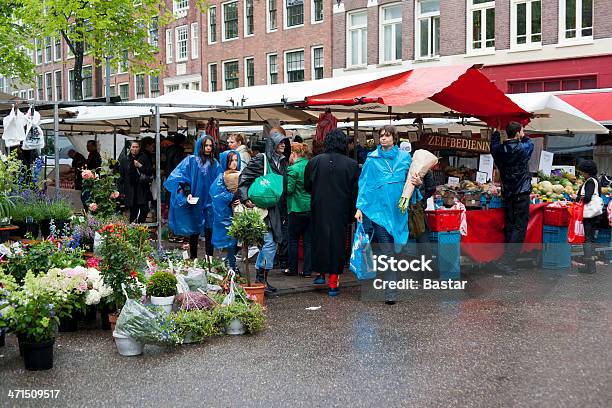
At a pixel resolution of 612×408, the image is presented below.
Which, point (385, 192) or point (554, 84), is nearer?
point (385, 192)

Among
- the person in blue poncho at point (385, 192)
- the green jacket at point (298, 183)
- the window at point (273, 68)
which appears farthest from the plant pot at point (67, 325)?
the window at point (273, 68)

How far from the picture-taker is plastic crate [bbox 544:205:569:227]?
11.1 meters

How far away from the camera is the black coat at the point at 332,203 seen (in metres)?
8.89

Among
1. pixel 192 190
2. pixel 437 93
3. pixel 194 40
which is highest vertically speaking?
pixel 194 40

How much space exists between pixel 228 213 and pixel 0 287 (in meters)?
3.63

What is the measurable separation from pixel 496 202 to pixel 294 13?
73.8 feet

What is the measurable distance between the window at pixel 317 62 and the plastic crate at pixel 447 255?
854 inches

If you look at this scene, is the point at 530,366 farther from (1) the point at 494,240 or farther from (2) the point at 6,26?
(2) the point at 6,26

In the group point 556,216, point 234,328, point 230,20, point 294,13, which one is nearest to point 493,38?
point 294,13

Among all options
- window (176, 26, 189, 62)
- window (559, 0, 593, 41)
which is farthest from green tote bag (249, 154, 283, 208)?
window (176, 26, 189, 62)

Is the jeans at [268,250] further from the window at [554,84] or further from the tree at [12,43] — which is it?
the tree at [12,43]

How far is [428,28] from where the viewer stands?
26.6 metres

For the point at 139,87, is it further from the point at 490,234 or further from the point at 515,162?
the point at 515,162

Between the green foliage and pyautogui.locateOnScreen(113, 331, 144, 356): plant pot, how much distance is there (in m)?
0.85
